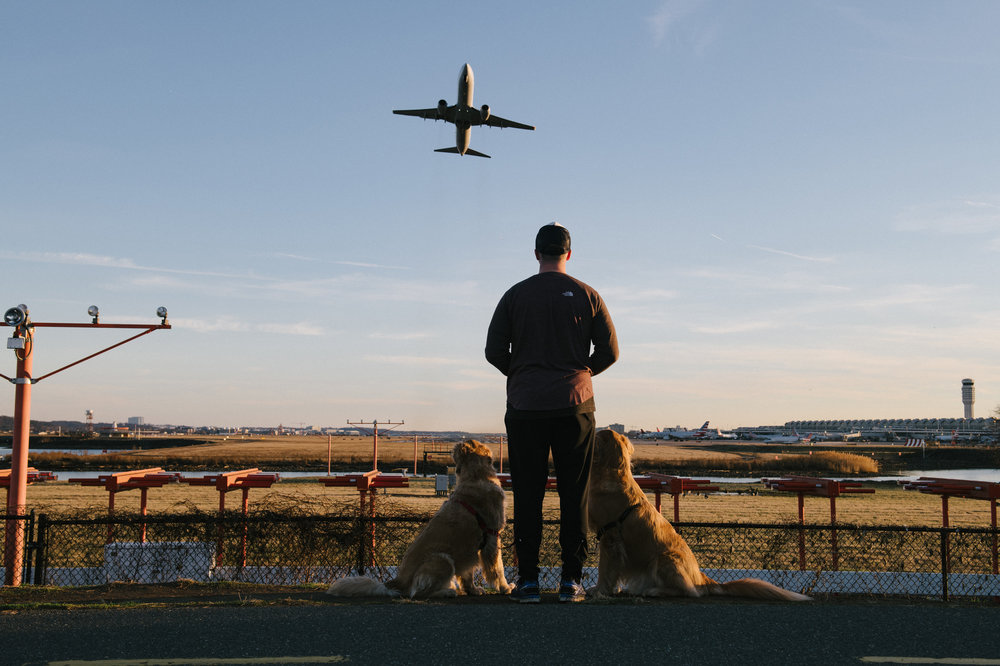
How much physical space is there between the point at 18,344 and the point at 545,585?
673 cm

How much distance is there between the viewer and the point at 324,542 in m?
6.84

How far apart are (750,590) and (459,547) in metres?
1.97

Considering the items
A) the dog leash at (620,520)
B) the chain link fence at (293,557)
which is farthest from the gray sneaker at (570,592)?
the chain link fence at (293,557)

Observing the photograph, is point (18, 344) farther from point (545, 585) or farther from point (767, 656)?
point (767, 656)

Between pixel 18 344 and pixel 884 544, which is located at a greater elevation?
pixel 18 344

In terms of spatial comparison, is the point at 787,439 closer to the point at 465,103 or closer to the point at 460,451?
the point at 465,103

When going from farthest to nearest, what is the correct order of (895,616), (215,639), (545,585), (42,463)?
(42,463), (545,585), (895,616), (215,639)

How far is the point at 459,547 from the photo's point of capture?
508cm

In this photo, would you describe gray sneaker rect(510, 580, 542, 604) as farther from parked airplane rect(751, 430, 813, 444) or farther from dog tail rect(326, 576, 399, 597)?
parked airplane rect(751, 430, 813, 444)

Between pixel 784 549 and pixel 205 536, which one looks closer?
pixel 205 536

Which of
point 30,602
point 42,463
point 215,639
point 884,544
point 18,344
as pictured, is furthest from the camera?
point 42,463

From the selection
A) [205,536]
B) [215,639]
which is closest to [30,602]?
[215,639]

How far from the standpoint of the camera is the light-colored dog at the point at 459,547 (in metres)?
4.94

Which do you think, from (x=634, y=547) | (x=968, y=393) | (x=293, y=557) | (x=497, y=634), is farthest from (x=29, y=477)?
(x=968, y=393)
